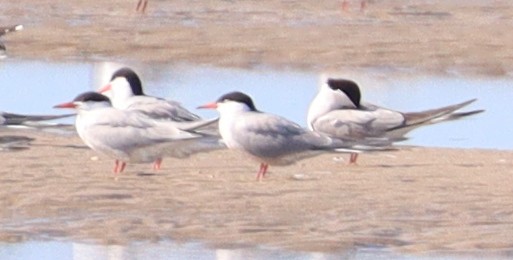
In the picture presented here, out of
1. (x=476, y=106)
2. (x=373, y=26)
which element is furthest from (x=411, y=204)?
(x=373, y=26)

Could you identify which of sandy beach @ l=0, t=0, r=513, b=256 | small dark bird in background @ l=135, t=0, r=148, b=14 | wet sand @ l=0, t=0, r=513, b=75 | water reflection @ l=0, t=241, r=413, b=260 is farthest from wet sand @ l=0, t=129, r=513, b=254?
small dark bird in background @ l=135, t=0, r=148, b=14

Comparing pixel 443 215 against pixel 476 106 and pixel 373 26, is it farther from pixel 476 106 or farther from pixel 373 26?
pixel 373 26

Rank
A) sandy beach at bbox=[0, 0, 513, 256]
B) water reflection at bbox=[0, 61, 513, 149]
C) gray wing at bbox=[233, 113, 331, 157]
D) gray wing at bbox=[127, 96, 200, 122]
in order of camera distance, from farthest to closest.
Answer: water reflection at bbox=[0, 61, 513, 149], gray wing at bbox=[127, 96, 200, 122], gray wing at bbox=[233, 113, 331, 157], sandy beach at bbox=[0, 0, 513, 256]

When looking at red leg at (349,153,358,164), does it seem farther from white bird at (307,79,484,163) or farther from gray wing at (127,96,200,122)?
gray wing at (127,96,200,122)

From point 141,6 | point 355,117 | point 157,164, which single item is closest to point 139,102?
point 157,164

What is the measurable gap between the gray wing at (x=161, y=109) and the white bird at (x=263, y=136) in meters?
0.57

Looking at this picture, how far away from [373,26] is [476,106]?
22.1ft

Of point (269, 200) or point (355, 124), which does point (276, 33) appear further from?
point (269, 200)

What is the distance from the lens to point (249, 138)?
969 centimetres

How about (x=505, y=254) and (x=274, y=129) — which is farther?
(x=274, y=129)

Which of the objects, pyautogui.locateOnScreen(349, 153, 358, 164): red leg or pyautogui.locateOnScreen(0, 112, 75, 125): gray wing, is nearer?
pyautogui.locateOnScreen(349, 153, 358, 164): red leg

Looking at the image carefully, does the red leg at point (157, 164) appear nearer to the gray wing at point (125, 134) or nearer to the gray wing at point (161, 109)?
the gray wing at point (125, 134)

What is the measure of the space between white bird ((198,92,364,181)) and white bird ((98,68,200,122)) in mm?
605

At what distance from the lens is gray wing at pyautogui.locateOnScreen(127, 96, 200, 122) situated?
34.1ft
